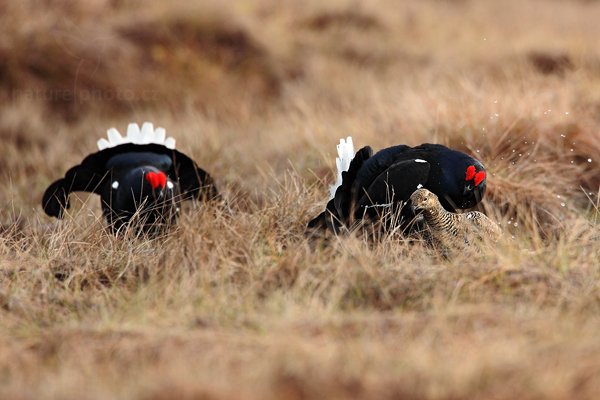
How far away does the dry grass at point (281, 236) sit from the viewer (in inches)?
114

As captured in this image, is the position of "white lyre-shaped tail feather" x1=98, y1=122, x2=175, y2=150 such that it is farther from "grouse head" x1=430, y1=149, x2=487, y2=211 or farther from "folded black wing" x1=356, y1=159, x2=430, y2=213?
"grouse head" x1=430, y1=149, x2=487, y2=211

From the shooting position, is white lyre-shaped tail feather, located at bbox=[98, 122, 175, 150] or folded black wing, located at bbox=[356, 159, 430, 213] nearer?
folded black wing, located at bbox=[356, 159, 430, 213]

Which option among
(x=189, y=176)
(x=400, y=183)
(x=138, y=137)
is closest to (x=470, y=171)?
(x=400, y=183)

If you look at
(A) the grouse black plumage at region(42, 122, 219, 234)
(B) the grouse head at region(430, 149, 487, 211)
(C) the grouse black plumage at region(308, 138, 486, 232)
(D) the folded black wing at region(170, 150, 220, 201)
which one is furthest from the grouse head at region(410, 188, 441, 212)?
(D) the folded black wing at region(170, 150, 220, 201)

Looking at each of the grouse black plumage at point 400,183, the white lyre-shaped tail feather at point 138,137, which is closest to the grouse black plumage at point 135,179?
the white lyre-shaped tail feather at point 138,137

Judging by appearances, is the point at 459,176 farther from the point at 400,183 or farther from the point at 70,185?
the point at 70,185

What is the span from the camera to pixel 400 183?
4.51 metres

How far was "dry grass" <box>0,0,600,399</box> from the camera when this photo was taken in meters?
2.88

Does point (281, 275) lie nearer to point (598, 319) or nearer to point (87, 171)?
point (598, 319)

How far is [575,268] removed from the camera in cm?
379

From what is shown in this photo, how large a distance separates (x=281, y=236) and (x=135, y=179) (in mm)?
1084

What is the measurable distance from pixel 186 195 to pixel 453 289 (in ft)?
7.64

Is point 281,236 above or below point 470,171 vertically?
below

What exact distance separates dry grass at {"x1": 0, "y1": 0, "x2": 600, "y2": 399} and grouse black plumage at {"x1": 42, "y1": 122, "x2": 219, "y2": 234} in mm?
166
